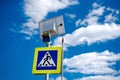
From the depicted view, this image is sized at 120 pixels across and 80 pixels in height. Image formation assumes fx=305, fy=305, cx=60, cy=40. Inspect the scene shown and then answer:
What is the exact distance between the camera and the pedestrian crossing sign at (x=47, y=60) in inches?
304

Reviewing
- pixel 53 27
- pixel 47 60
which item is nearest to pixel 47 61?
A: pixel 47 60

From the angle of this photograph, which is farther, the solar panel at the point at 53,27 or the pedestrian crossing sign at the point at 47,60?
the solar panel at the point at 53,27

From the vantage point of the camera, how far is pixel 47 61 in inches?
313

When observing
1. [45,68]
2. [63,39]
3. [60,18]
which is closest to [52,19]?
[60,18]

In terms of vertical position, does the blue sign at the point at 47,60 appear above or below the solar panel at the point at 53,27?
below

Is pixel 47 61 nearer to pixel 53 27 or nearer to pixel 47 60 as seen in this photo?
pixel 47 60

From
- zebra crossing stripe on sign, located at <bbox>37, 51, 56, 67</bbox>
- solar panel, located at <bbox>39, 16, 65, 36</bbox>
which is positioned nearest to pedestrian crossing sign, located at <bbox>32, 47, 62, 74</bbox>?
zebra crossing stripe on sign, located at <bbox>37, 51, 56, 67</bbox>

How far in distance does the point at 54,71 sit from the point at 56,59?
0.36 metres

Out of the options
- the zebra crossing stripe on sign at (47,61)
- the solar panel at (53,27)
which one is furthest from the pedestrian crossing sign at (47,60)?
the solar panel at (53,27)

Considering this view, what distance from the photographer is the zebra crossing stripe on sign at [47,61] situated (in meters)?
7.79

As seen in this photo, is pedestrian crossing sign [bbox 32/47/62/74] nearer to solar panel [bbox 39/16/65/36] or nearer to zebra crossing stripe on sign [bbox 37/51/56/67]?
zebra crossing stripe on sign [bbox 37/51/56/67]

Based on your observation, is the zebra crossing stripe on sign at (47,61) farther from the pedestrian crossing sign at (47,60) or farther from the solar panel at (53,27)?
the solar panel at (53,27)

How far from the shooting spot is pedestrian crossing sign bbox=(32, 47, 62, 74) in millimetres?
7715

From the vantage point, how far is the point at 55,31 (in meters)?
7.98
